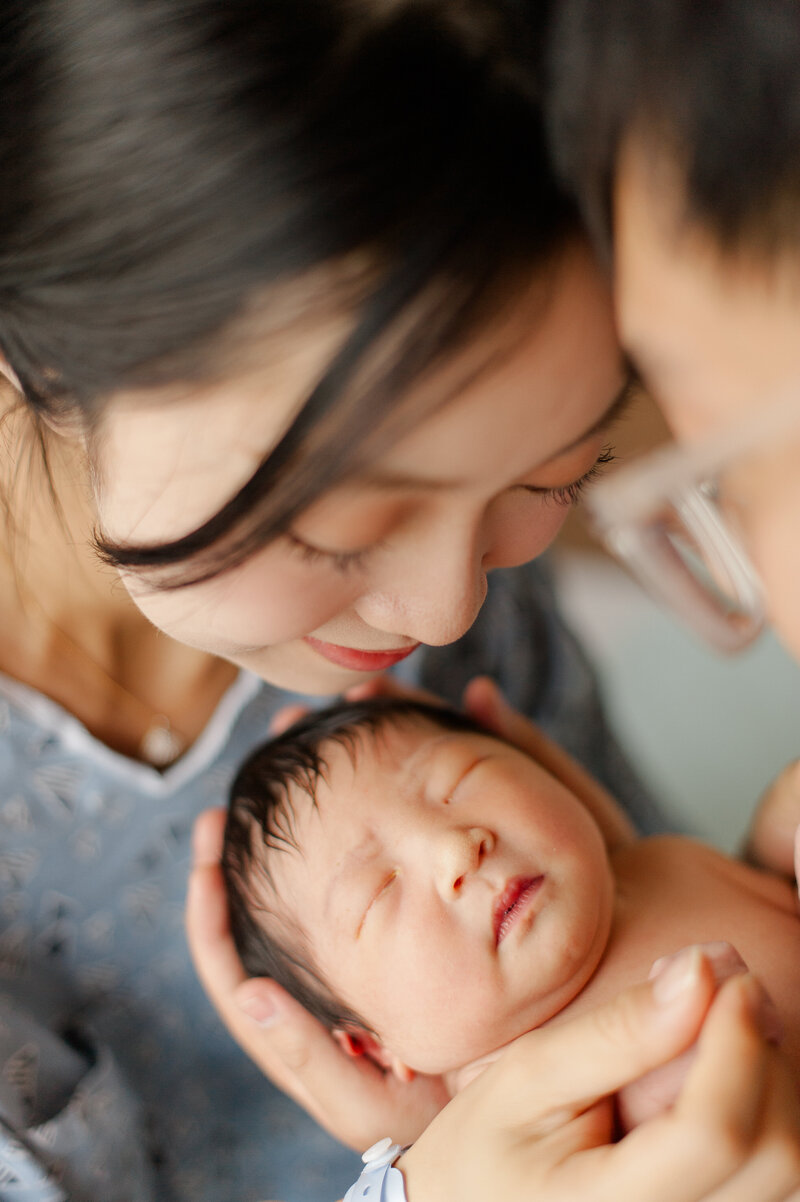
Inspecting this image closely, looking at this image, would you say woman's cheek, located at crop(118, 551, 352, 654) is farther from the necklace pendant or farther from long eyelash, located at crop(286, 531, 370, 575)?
the necklace pendant

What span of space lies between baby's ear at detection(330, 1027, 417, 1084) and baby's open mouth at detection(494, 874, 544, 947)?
8.0 inches

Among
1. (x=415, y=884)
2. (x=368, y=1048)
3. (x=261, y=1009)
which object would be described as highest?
(x=415, y=884)

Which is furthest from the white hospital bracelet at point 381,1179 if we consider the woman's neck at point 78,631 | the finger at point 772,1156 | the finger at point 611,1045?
the woman's neck at point 78,631

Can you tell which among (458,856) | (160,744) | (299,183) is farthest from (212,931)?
(299,183)

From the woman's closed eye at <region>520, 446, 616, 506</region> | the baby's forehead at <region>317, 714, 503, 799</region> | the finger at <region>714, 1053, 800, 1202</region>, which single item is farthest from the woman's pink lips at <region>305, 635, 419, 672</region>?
the finger at <region>714, 1053, 800, 1202</region>

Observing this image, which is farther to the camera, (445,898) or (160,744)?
(160,744)

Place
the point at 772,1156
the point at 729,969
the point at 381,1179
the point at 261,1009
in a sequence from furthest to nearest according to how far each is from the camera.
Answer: the point at 261,1009, the point at 381,1179, the point at 729,969, the point at 772,1156

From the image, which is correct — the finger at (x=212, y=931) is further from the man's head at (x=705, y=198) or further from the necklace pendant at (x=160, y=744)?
the man's head at (x=705, y=198)

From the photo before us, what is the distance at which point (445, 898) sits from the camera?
876mm

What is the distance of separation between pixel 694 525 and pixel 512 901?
16.4 inches

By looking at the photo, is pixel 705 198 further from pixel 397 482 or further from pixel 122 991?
pixel 122 991

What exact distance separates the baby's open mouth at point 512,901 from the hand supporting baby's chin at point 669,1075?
0.16 m

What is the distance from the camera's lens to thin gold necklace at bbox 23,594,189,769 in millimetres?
1165

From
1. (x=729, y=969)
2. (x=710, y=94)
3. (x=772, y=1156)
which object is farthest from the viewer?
(x=729, y=969)
